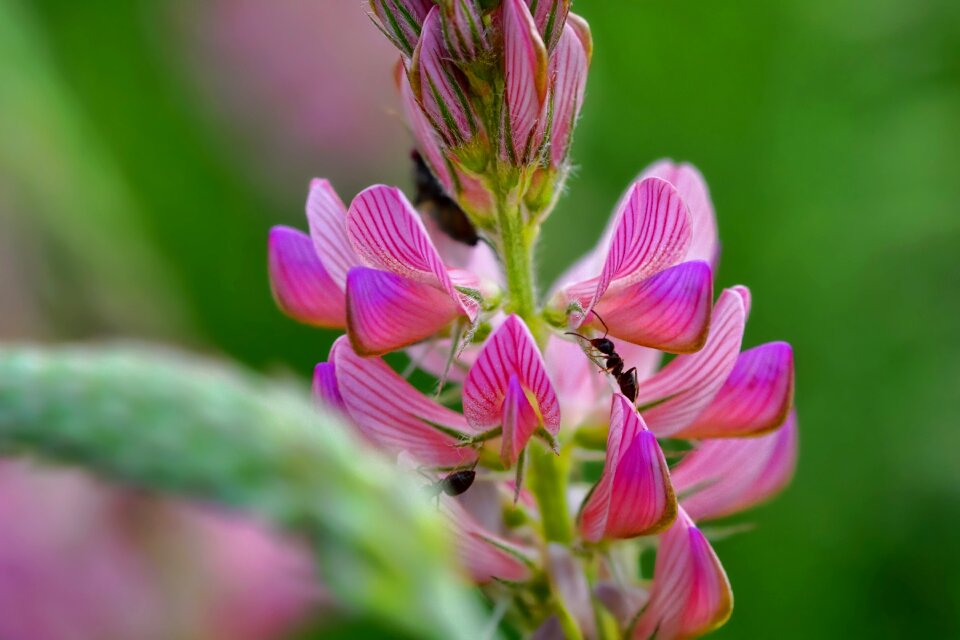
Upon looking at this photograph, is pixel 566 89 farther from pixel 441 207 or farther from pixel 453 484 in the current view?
pixel 453 484

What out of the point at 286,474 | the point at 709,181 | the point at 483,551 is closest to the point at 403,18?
the point at 483,551

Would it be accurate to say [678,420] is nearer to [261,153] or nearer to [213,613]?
[213,613]

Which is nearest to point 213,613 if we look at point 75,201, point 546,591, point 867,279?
point 546,591

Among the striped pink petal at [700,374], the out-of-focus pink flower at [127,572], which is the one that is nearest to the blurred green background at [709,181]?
the out-of-focus pink flower at [127,572]

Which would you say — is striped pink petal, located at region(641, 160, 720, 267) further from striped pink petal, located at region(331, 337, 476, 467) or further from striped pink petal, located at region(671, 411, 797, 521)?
striped pink petal, located at region(331, 337, 476, 467)

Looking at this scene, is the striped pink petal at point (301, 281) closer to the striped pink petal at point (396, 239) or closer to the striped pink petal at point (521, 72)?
the striped pink petal at point (396, 239)

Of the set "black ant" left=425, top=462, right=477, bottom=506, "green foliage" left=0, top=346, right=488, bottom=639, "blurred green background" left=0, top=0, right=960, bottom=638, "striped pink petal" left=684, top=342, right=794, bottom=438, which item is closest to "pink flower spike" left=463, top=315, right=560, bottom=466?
"black ant" left=425, top=462, right=477, bottom=506
